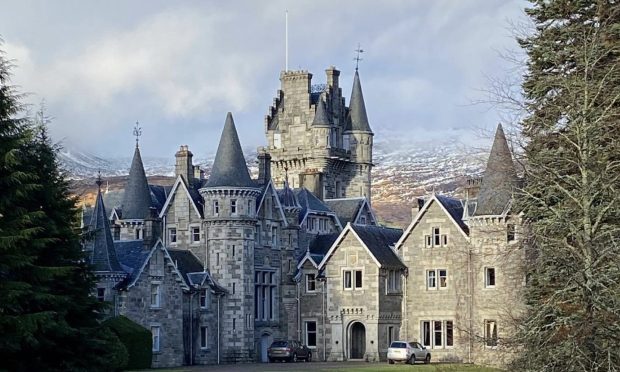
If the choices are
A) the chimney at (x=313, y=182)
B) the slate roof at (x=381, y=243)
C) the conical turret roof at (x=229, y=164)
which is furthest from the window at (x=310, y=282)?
the chimney at (x=313, y=182)

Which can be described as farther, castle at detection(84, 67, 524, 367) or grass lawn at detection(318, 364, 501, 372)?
castle at detection(84, 67, 524, 367)

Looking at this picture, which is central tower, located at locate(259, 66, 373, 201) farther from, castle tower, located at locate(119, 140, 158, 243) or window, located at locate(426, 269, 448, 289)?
window, located at locate(426, 269, 448, 289)

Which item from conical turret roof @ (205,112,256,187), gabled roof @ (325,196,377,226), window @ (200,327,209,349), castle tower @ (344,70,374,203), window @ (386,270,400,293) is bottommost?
window @ (200,327,209,349)

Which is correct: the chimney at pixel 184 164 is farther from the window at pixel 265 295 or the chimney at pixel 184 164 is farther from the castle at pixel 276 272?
the window at pixel 265 295

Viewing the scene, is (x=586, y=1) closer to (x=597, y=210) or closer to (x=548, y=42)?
(x=548, y=42)

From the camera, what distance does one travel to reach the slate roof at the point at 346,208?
78.6 metres

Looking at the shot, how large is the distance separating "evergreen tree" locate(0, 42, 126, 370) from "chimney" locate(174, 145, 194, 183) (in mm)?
27595

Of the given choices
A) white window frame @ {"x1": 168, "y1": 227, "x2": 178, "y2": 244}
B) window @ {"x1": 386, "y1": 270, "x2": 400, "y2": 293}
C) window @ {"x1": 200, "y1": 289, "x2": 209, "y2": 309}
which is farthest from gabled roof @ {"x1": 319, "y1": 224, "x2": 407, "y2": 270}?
white window frame @ {"x1": 168, "y1": 227, "x2": 178, "y2": 244}

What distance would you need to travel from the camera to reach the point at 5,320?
33.5 m

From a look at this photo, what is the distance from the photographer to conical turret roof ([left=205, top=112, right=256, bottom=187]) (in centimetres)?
6569

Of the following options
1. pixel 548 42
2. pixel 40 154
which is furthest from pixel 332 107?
pixel 548 42

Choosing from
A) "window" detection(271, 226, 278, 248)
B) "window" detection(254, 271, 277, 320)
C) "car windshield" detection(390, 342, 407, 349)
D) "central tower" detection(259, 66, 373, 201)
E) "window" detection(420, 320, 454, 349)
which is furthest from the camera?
"central tower" detection(259, 66, 373, 201)

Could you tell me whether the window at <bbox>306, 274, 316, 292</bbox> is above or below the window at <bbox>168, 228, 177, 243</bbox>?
below

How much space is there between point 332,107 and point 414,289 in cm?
2699
